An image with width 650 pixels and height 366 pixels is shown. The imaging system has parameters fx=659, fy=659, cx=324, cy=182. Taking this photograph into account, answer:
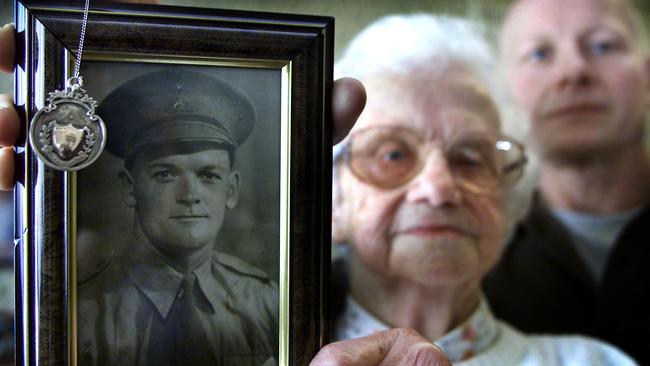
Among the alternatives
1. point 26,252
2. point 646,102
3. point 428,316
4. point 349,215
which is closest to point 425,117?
point 349,215

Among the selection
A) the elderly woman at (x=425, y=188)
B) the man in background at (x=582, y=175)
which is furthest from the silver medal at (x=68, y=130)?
the man in background at (x=582, y=175)

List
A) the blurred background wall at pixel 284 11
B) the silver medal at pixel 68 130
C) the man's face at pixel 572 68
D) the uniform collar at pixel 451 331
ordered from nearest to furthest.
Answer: the silver medal at pixel 68 130, the blurred background wall at pixel 284 11, the uniform collar at pixel 451 331, the man's face at pixel 572 68

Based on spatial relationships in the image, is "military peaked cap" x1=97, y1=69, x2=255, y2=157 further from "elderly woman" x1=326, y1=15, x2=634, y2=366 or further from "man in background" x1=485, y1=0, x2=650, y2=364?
"man in background" x1=485, y1=0, x2=650, y2=364

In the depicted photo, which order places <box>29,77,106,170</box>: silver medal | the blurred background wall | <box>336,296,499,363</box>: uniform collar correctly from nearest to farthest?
<box>29,77,106,170</box>: silver medal, the blurred background wall, <box>336,296,499,363</box>: uniform collar

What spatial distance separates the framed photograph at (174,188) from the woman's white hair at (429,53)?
39cm

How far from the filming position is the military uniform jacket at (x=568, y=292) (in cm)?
114

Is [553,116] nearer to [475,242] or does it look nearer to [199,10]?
[475,242]

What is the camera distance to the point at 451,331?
99 cm

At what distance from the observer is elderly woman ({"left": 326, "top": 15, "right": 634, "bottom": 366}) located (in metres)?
0.92

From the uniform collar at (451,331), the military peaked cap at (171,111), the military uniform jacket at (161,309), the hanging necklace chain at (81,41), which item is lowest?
the uniform collar at (451,331)

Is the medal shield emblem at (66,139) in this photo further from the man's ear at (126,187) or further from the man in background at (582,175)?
the man in background at (582,175)

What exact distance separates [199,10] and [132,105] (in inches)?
3.4

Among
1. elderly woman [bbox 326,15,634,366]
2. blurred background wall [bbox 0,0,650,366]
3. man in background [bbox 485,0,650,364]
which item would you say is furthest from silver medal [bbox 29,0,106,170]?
→ man in background [bbox 485,0,650,364]

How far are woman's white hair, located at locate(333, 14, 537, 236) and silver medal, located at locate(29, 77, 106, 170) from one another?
0.47 metres
